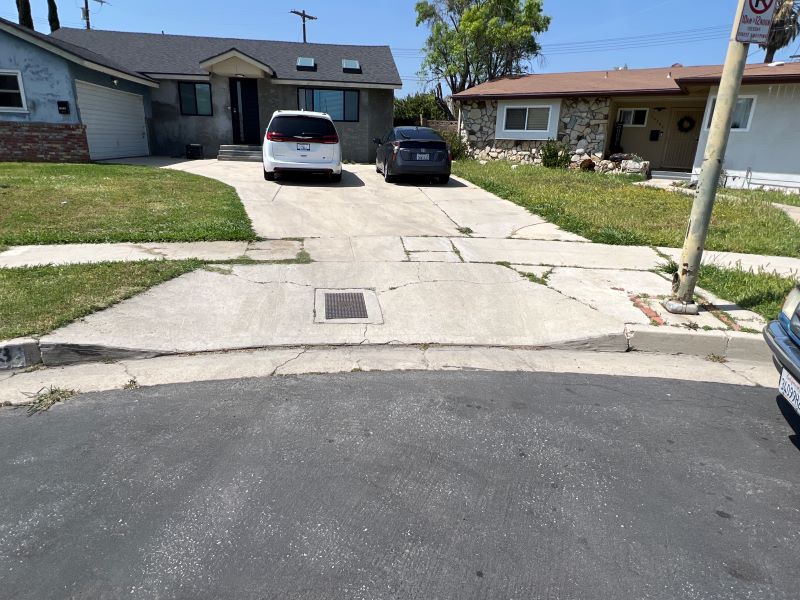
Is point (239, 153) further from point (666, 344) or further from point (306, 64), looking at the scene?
point (666, 344)

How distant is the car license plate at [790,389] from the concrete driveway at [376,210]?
560 centimetres

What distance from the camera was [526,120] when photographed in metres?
22.2

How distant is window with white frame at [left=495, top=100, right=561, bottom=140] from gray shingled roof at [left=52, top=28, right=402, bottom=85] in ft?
16.4

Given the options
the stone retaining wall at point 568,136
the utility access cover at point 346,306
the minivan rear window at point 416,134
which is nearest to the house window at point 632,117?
the stone retaining wall at point 568,136

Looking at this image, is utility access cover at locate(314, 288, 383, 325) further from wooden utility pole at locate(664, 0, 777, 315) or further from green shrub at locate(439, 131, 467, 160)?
green shrub at locate(439, 131, 467, 160)

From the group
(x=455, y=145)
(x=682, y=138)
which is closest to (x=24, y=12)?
(x=455, y=145)

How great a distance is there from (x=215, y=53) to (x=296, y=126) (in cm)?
1269

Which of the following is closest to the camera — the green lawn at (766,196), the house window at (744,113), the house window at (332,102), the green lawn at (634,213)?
the green lawn at (634,213)

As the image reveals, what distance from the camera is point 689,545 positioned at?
98.5 inches

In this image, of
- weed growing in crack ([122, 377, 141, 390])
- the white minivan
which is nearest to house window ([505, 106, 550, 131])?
the white minivan

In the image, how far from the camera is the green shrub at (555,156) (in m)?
20.5

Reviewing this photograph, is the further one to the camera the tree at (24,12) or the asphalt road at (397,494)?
the tree at (24,12)

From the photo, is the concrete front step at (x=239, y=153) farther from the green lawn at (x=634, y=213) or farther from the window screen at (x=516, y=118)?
the window screen at (x=516, y=118)

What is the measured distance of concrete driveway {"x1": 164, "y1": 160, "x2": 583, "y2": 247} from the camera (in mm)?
8938
